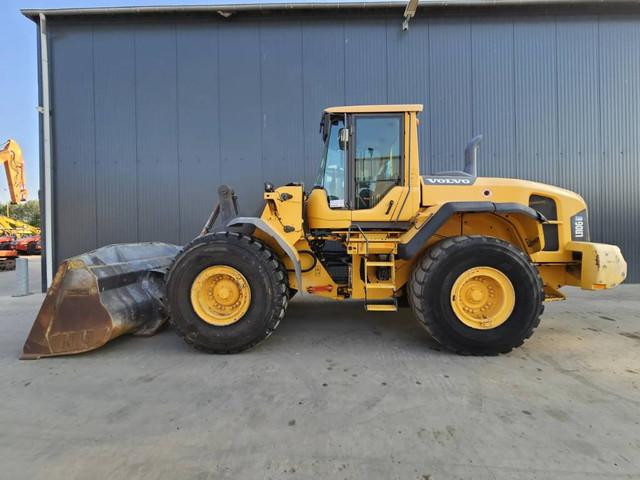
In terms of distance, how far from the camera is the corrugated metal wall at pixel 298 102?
7152 millimetres

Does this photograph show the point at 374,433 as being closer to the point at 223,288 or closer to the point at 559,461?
the point at 559,461

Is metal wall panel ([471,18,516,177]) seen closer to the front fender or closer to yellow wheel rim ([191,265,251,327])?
the front fender

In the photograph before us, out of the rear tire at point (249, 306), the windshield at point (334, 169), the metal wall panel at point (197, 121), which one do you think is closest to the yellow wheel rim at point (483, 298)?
the windshield at point (334, 169)

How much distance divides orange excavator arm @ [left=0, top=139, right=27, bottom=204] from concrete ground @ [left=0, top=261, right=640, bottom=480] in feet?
28.3

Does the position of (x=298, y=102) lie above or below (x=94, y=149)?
above

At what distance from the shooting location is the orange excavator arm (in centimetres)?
947

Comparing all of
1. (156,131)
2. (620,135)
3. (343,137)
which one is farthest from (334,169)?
(620,135)

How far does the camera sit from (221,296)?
3.31m

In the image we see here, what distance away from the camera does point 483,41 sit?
23.5 feet

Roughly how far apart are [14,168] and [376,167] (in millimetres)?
11618

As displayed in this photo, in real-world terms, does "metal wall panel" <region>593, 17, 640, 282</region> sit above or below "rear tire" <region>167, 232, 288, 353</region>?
above

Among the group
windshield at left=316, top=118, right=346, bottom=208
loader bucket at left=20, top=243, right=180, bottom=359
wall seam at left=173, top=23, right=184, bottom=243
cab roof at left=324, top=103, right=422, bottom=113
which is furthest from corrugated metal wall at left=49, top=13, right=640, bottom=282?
loader bucket at left=20, top=243, right=180, bottom=359

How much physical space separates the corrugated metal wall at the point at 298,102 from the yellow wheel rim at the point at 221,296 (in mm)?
4132

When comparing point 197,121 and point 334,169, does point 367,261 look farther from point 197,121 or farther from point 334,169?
point 197,121
